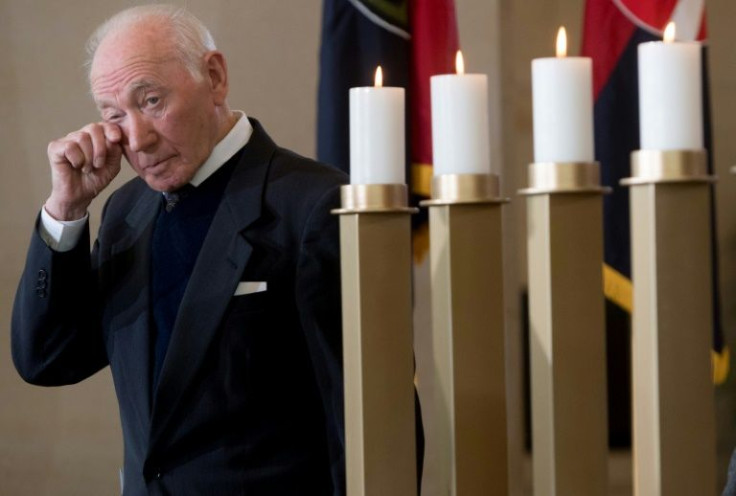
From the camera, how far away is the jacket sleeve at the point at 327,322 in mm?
1829

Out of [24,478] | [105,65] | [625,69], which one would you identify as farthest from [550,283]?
[24,478]

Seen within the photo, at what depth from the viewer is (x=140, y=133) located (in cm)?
206

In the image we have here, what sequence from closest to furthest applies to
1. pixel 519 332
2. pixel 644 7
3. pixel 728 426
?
pixel 644 7 → pixel 519 332 → pixel 728 426

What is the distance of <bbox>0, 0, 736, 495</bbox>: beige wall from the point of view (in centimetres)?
467

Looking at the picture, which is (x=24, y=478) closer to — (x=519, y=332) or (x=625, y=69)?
(x=519, y=332)

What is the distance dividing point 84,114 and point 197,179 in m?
2.61

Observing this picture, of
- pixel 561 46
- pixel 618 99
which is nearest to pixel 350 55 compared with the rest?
pixel 618 99

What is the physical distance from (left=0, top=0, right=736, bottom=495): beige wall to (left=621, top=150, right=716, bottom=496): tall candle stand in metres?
3.78

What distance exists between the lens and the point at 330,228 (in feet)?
6.40

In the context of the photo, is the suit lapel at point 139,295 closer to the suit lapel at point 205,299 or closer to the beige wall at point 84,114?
the suit lapel at point 205,299

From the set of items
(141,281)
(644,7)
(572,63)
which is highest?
(644,7)

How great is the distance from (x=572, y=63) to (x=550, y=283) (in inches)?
6.6

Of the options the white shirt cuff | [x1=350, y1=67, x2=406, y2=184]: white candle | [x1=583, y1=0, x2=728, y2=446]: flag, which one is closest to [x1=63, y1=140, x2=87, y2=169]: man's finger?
the white shirt cuff

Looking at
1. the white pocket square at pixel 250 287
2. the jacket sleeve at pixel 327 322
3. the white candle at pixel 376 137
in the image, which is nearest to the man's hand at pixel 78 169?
the white pocket square at pixel 250 287
